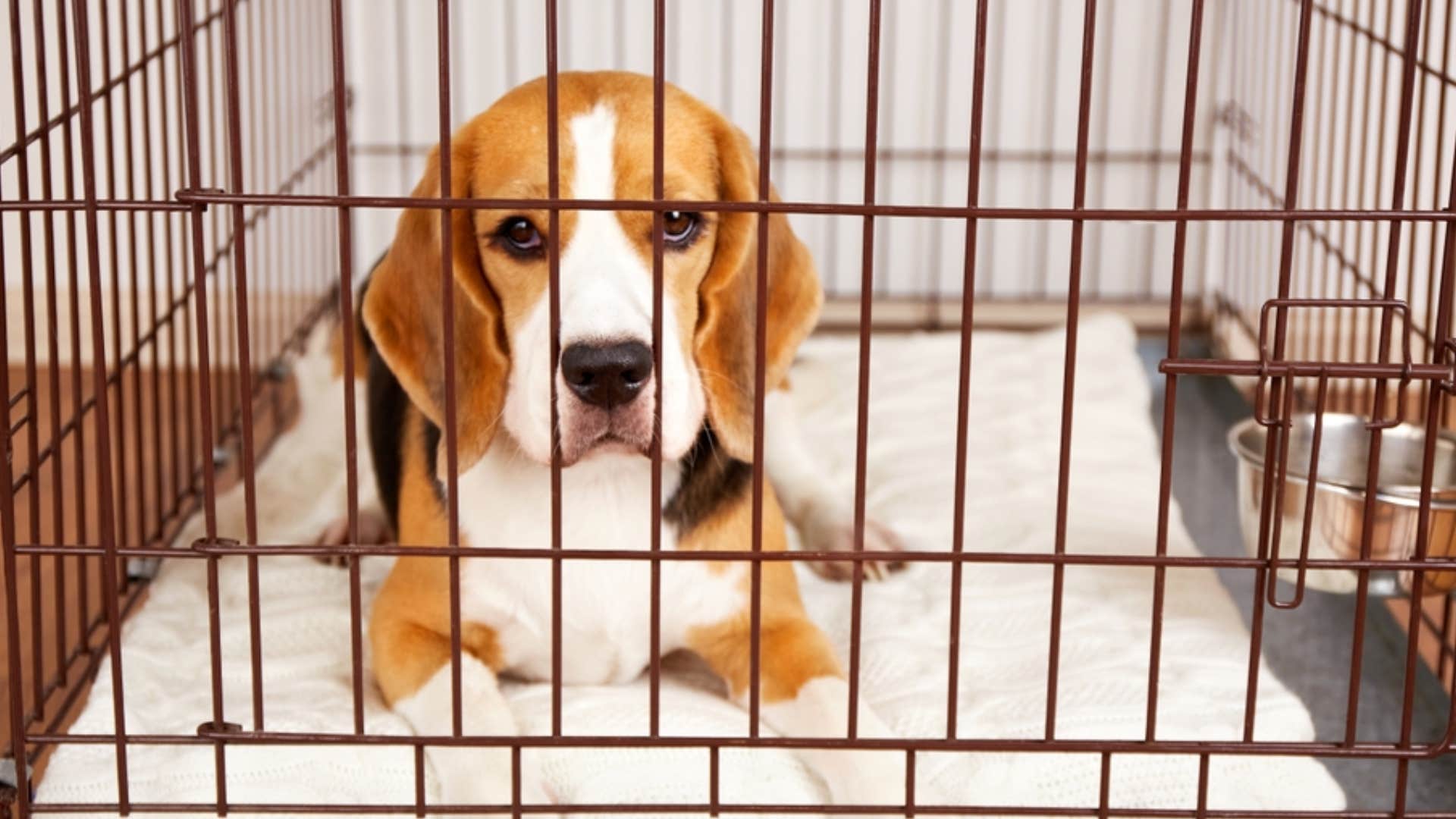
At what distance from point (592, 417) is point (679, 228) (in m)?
0.24

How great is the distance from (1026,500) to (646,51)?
168 cm

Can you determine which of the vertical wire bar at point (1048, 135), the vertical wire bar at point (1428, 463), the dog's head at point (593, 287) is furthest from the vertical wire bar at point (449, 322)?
the vertical wire bar at point (1048, 135)

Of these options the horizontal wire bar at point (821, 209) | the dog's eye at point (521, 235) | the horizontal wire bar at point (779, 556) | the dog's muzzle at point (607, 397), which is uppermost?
the horizontal wire bar at point (821, 209)

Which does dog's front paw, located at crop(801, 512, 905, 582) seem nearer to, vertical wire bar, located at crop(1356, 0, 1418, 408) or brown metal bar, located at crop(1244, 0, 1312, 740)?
vertical wire bar, located at crop(1356, 0, 1418, 408)

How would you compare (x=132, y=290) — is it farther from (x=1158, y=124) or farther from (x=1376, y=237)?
(x=1158, y=124)

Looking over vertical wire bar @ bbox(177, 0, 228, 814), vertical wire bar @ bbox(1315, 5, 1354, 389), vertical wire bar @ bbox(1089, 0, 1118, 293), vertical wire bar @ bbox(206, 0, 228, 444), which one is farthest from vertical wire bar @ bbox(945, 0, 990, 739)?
vertical wire bar @ bbox(1089, 0, 1118, 293)

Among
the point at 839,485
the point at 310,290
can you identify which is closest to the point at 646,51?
the point at 310,290

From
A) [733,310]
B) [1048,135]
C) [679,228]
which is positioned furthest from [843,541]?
[1048,135]

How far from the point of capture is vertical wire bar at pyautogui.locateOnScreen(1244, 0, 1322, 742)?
153 centimetres

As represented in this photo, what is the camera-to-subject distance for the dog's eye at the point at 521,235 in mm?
1823

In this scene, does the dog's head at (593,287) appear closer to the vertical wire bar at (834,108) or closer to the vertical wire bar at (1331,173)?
the vertical wire bar at (1331,173)

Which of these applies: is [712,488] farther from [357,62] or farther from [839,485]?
[357,62]

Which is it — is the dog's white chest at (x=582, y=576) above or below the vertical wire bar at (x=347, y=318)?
below

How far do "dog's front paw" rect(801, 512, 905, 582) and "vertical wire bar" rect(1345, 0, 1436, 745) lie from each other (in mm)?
917
